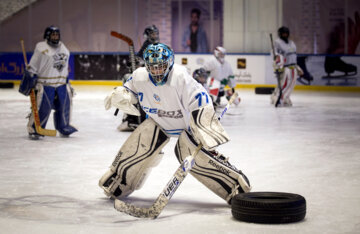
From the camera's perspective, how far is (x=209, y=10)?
774 inches

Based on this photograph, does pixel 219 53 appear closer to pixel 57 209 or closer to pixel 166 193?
pixel 57 209

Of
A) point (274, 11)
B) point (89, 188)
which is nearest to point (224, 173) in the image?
point (89, 188)

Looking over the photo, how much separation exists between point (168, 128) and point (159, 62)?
0.49 metres

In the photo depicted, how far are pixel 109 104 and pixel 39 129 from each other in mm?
3665

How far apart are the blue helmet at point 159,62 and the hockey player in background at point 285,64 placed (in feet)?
27.3

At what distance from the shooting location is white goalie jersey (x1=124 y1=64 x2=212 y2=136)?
4746mm

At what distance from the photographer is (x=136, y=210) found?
15.3ft

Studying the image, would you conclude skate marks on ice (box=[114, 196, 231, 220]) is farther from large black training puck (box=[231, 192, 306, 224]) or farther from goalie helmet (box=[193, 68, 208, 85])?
goalie helmet (box=[193, 68, 208, 85])

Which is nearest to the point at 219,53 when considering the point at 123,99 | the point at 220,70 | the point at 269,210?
the point at 220,70

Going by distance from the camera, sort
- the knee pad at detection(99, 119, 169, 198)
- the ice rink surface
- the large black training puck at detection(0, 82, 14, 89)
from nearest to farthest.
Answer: the ice rink surface < the knee pad at detection(99, 119, 169, 198) < the large black training puck at detection(0, 82, 14, 89)

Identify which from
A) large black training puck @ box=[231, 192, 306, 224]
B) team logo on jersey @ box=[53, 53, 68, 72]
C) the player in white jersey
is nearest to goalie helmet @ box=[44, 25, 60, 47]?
team logo on jersey @ box=[53, 53, 68, 72]

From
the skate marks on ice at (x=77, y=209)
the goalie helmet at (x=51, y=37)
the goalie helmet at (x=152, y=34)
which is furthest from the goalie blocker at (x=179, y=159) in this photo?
the goalie helmet at (x=152, y=34)

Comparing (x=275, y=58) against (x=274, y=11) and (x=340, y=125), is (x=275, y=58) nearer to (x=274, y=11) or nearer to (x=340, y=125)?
(x=340, y=125)

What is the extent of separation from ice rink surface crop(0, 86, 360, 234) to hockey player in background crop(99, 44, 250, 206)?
17 cm
